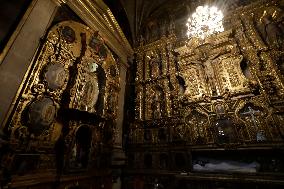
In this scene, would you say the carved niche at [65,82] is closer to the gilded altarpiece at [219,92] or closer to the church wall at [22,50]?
the church wall at [22,50]

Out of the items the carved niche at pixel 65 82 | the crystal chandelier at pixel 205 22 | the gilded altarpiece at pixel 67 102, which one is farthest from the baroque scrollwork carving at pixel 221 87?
the gilded altarpiece at pixel 67 102

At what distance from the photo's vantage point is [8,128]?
3846 mm

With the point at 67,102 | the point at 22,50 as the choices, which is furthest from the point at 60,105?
the point at 22,50

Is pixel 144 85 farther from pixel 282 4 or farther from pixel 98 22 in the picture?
pixel 282 4

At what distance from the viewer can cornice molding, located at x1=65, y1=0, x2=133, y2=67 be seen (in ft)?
22.4

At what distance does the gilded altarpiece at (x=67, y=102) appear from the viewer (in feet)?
14.2

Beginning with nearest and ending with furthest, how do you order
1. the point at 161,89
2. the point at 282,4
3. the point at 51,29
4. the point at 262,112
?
the point at 51,29, the point at 262,112, the point at 282,4, the point at 161,89

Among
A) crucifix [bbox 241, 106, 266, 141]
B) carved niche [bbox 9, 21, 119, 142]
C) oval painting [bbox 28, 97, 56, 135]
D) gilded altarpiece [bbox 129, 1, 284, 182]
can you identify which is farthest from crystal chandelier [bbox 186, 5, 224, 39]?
oval painting [bbox 28, 97, 56, 135]

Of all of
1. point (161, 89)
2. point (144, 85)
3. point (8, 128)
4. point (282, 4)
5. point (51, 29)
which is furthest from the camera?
point (144, 85)

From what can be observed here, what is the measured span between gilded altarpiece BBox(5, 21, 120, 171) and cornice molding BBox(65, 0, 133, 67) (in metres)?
0.54

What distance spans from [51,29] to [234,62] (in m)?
6.47

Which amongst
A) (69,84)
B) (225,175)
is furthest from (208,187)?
(69,84)

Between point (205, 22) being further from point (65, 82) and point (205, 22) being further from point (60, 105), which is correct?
point (60, 105)

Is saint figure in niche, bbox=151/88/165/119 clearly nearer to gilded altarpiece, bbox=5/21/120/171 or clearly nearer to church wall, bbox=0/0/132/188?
church wall, bbox=0/0/132/188
